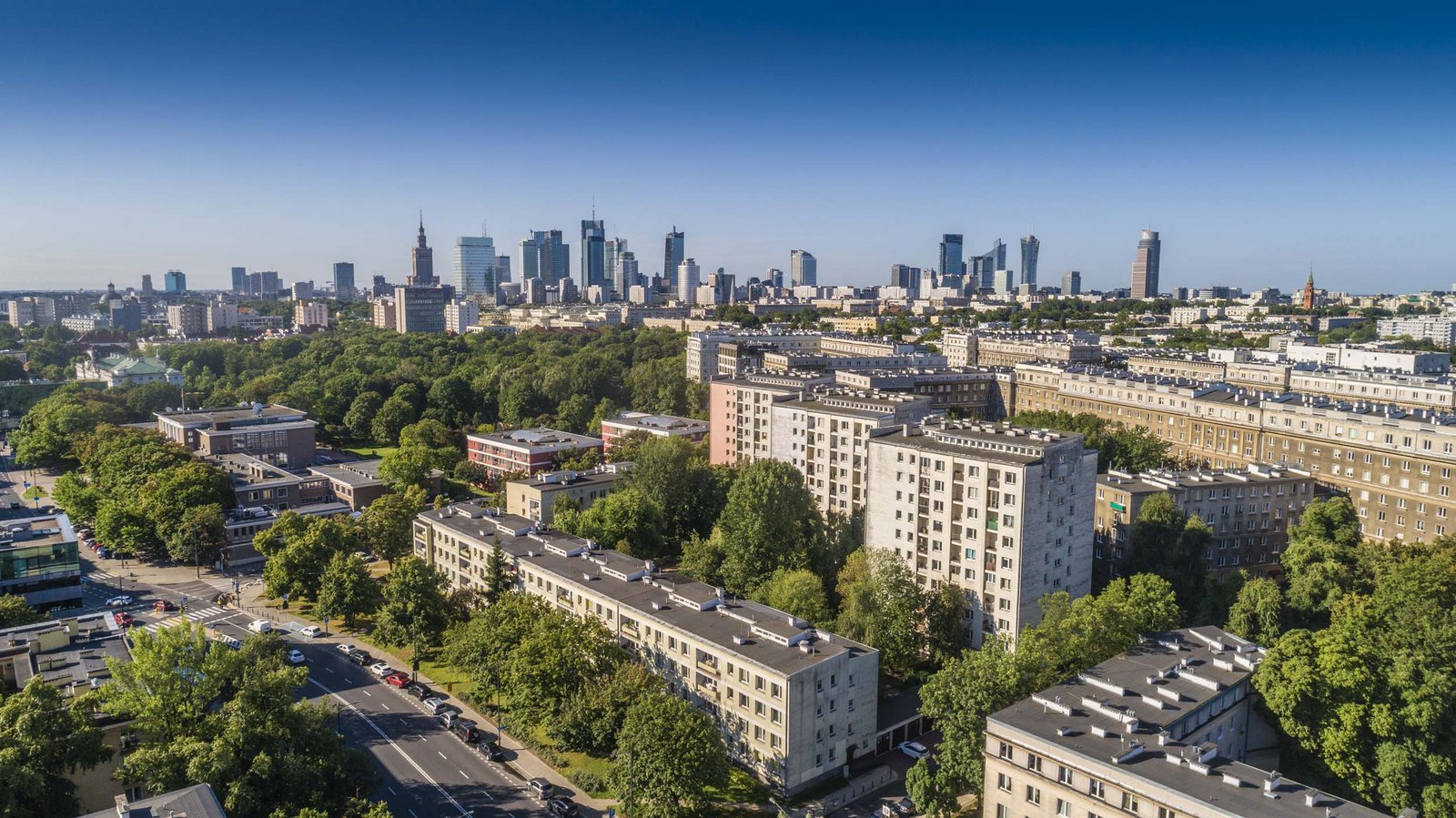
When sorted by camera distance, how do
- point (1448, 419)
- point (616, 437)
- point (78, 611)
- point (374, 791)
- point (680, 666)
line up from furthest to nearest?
point (616, 437) → point (1448, 419) → point (78, 611) → point (680, 666) → point (374, 791)

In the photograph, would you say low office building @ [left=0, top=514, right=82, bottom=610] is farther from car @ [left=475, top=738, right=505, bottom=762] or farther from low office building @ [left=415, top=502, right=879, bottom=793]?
car @ [left=475, top=738, right=505, bottom=762]

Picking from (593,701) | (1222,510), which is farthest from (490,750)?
(1222,510)

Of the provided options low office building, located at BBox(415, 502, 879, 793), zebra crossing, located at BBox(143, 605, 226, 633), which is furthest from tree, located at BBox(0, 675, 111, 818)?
zebra crossing, located at BBox(143, 605, 226, 633)

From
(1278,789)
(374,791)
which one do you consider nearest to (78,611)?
(374,791)

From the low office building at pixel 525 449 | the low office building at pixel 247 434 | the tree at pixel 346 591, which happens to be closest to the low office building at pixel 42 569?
the tree at pixel 346 591

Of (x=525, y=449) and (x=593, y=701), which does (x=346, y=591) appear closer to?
(x=593, y=701)

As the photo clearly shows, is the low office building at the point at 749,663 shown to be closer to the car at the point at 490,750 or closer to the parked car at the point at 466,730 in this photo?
the car at the point at 490,750

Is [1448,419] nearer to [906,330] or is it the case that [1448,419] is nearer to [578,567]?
[578,567]
